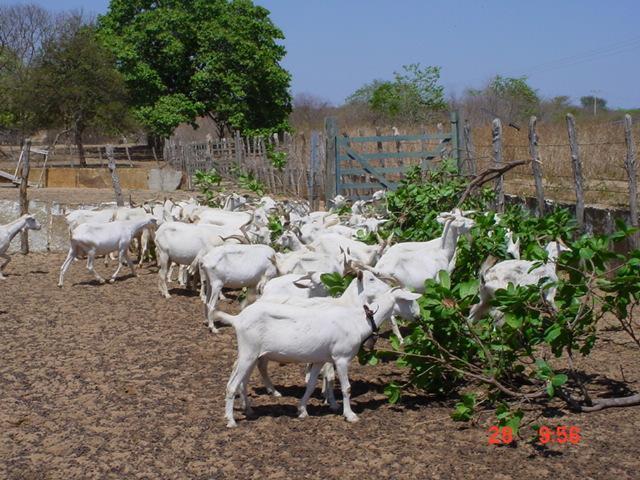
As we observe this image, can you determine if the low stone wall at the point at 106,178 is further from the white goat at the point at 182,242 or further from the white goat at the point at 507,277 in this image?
the white goat at the point at 507,277

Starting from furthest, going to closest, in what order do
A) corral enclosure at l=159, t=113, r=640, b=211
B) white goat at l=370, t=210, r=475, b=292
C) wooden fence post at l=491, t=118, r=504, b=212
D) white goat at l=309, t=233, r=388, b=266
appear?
corral enclosure at l=159, t=113, r=640, b=211 < wooden fence post at l=491, t=118, r=504, b=212 < white goat at l=309, t=233, r=388, b=266 < white goat at l=370, t=210, r=475, b=292

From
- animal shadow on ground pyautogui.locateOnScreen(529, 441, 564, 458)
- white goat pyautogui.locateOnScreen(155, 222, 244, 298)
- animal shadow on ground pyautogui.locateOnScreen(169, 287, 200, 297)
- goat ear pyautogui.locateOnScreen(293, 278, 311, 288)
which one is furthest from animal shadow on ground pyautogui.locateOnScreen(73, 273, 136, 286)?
animal shadow on ground pyautogui.locateOnScreen(529, 441, 564, 458)

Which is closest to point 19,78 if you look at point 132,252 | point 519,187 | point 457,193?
point 132,252

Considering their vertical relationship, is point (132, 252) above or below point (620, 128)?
A: below

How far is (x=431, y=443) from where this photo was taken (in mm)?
6203

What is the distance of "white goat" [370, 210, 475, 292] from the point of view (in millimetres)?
8977

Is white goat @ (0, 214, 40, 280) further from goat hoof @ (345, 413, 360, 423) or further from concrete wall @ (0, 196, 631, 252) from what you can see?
goat hoof @ (345, 413, 360, 423)

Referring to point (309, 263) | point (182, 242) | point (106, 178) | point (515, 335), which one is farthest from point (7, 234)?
point (106, 178)

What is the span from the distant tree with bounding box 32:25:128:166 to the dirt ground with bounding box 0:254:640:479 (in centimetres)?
3411

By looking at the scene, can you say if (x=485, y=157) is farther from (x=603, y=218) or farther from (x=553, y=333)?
(x=553, y=333)

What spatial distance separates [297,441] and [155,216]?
8.90 meters

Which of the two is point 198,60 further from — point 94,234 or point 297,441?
point 297,441

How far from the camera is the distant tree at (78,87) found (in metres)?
41.8

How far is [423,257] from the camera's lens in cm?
913
